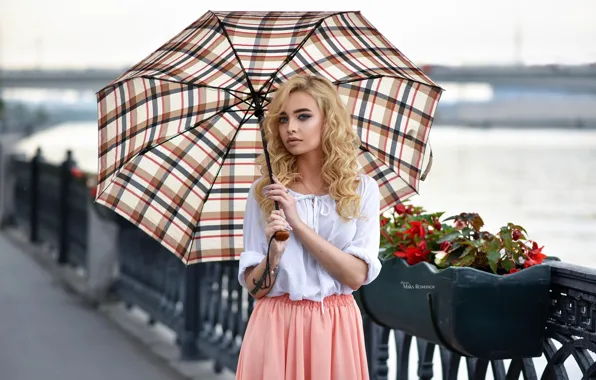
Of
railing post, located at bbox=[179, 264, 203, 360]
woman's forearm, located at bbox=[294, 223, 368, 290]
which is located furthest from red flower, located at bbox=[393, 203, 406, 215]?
railing post, located at bbox=[179, 264, 203, 360]

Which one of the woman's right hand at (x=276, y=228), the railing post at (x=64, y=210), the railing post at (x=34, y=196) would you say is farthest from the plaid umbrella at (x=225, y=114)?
the railing post at (x=34, y=196)

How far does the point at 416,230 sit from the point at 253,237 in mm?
1259

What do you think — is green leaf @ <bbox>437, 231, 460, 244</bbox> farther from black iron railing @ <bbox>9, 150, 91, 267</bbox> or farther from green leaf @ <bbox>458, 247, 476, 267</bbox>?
black iron railing @ <bbox>9, 150, 91, 267</bbox>

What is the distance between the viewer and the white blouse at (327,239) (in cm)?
282

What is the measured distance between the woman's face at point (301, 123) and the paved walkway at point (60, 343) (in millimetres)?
4105

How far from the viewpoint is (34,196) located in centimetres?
1426

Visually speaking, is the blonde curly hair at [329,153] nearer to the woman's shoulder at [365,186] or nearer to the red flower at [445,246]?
the woman's shoulder at [365,186]

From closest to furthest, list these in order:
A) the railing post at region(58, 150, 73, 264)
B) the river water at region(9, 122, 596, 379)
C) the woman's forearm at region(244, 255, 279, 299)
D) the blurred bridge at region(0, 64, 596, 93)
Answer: the woman's forearm at region(244, 255, 279, 299), the railing post at region(58, 150, 73, 264), the river water at region(9, 122, 596, 379), the blurred bridge at region(0, 64, 596, 93)

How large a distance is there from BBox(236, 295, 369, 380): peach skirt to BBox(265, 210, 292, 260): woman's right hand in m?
0.21

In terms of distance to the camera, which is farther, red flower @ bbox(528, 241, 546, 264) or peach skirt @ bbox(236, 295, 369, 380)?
red flower @ bbox(528, 241, 546, 264)

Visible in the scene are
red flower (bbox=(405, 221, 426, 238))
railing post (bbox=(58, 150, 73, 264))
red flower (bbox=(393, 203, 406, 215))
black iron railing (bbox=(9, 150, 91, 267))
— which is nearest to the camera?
red flower (bbox=(405, 221, 426, 238))

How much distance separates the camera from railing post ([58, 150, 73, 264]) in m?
11.9

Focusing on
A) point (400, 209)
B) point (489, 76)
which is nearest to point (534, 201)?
point (400, 209)

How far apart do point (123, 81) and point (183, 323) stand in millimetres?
3916
